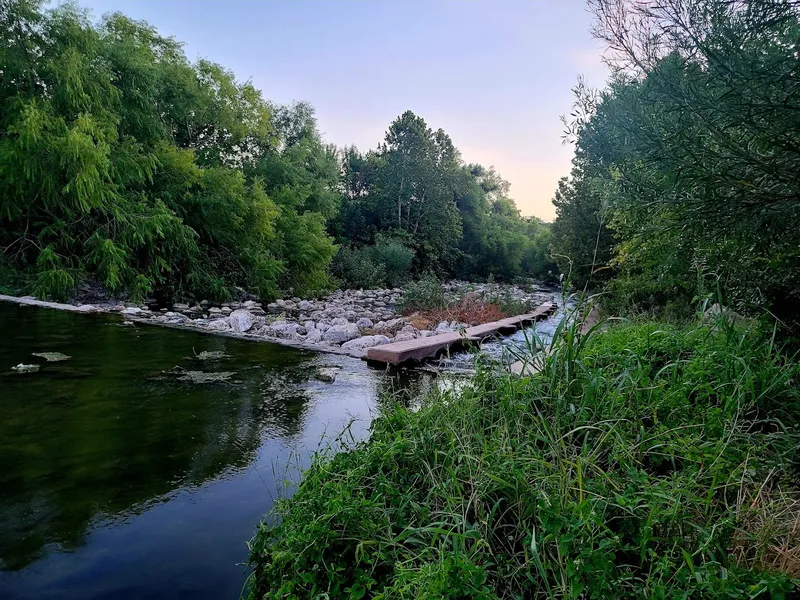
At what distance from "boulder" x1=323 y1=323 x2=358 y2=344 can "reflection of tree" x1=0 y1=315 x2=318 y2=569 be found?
3.07 meters

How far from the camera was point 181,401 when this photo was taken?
13.6ft

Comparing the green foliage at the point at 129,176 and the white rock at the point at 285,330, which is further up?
the green foliage at the point at 129,176

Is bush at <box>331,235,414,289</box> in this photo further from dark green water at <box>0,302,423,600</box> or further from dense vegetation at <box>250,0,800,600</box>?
dense vegetation at <box>250,0,800,600</box>

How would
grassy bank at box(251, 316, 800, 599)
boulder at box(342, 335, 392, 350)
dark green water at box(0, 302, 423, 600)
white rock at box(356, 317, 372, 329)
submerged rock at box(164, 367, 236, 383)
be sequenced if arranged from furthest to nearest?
white rock at box(356, 317, 372, 329) < boulder at box(342, 335, 392, 350) < submerged rock at box(164, 367, 236, 383) < dark green water at box(0, 302, 423, 600) < grassy bank at box(251, 316, 800, 599)

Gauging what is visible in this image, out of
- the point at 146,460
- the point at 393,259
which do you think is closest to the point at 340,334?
the point at 146,460

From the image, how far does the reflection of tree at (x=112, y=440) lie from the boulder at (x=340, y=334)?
3.07m

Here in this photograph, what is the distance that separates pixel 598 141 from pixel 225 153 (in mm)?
18211

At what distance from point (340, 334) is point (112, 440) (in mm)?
5381

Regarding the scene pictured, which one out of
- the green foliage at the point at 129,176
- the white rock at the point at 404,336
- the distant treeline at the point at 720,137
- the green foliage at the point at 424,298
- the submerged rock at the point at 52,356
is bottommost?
the white rock at the point at 404,336

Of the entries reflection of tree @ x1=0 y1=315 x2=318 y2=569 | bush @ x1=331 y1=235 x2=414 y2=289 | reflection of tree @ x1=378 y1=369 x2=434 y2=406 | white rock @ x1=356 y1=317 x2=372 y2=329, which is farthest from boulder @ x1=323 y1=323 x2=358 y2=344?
bush @ x1=331 y1=235 x2=414 y2=289

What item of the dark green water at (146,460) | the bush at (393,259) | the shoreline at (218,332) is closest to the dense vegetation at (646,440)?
the dark green water at (146,460)

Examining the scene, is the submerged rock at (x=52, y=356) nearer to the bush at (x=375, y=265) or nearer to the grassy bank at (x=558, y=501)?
the grassy bank at (x=558, y=501)

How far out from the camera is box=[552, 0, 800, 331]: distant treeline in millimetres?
2350

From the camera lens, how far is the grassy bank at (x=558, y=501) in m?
1.54
